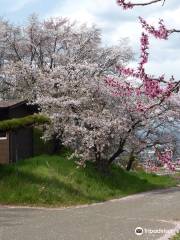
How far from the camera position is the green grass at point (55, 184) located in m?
22.0

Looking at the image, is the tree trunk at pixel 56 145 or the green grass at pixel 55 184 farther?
the tree trunk at pixel 56 145

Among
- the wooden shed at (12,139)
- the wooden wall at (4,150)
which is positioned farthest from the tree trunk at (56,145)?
the wooden wall at (4,150)

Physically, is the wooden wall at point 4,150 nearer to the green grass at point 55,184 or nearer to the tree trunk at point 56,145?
the green grass at point 55,184

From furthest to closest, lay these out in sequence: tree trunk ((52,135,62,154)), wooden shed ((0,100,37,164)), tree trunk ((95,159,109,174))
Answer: tree trunk ((52,135,62,154)) → wooden shed ((0,100,37,164)) → tree trunk ((95,159,109,174))

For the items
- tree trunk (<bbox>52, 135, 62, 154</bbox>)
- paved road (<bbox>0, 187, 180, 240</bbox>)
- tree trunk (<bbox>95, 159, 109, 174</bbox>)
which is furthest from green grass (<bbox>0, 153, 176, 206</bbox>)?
tree trunk (<bbox>52, 135, 62, 154</bbox>)

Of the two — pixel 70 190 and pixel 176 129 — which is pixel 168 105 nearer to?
pixel 176 129

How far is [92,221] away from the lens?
16.1 metres

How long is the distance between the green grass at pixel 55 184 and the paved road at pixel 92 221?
5.14ft

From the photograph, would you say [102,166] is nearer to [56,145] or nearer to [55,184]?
[56,145]

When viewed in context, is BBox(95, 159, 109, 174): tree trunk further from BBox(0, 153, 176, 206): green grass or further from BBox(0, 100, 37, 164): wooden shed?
BBox(0, 100, 37, 164): wooden shed

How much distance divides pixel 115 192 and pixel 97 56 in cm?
1513

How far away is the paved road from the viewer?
512 inches

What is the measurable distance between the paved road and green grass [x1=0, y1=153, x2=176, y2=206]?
61.7 inches

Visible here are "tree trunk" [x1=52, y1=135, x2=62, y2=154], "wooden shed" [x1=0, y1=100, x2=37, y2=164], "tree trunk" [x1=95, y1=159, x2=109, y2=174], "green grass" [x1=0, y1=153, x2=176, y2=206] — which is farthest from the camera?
"tree trunk" [x1=52, y1=135, x2=62, y2=154]
